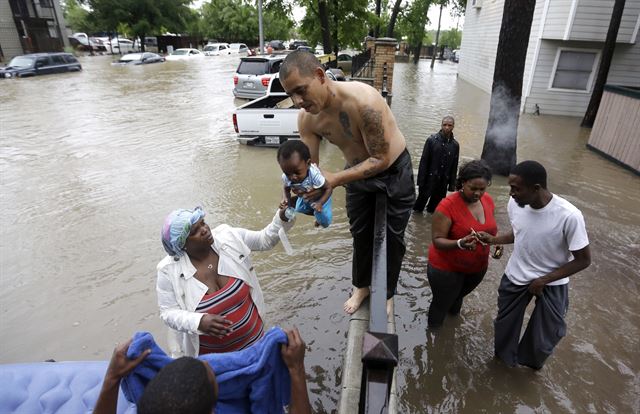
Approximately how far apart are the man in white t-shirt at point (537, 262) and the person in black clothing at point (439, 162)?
8.49ft

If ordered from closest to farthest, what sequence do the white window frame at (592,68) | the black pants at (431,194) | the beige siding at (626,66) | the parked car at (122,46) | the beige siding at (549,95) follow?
the black pants at (431,194)
the beige siding at (626,66)
the white window frame at (592,68)
the beige siding at (549,95)
the parked car at (122,46)

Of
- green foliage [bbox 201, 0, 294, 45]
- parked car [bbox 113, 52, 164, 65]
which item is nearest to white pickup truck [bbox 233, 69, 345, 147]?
parked car [bbox 113, 52, 164, 65]

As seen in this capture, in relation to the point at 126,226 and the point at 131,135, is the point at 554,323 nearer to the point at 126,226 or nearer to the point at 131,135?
the point at 126,226

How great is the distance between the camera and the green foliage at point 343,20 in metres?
21.7

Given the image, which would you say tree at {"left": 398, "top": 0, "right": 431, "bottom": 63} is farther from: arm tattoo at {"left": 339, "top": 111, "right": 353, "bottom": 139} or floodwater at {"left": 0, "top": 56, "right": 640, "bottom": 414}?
arm tattoo at {"left": 339, "top": 111, "right": 353, "bottom": 139}

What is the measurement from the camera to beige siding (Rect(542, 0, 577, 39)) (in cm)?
1181

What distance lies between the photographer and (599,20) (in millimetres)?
11570

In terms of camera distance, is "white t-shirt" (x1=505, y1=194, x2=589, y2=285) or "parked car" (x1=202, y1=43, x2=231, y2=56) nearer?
"white t-shirt" (x1=505, y1=194, x2=589, y2=285)

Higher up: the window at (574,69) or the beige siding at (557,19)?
the beige siding at (557,19)

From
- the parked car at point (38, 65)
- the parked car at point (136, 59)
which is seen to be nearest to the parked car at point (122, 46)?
the parked car at point (136, 59)

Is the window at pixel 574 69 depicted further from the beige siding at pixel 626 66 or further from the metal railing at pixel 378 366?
the metal railing at pixel 378 366

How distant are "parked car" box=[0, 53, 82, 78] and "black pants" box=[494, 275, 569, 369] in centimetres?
2706

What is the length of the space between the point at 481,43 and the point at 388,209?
21125 mm

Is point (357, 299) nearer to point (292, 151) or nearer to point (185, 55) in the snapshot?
point (292, 151)
